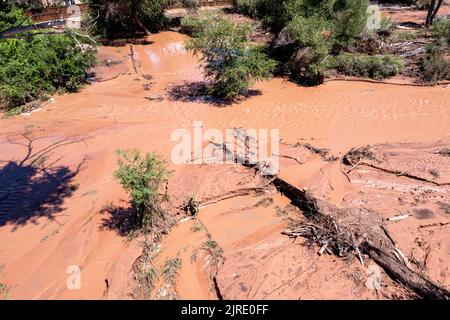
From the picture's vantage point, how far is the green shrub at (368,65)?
1098 centimetres

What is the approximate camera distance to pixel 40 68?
10.2 m

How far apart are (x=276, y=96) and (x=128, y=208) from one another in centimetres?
647

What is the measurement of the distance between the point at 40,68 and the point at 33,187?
5.75m

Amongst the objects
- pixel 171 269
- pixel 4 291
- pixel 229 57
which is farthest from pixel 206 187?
pixel 229 57

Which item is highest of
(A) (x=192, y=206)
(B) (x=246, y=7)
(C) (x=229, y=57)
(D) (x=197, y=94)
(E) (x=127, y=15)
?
(B) (x=246, y=7)

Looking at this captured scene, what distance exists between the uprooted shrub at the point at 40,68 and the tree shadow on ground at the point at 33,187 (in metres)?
3.42

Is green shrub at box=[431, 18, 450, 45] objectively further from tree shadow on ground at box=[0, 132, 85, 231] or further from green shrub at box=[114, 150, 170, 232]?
tree shadow on ground at box=[0, 132, 85, 231]

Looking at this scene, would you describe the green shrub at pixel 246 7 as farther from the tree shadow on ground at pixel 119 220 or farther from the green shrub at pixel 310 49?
the tree shadow on ground at pixel 119 220

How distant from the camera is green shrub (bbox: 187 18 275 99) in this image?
938 cm

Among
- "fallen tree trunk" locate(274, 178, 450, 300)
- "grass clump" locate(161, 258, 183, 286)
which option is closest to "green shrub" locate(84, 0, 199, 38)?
"grass clump" locate(161, 258, 183, 286)

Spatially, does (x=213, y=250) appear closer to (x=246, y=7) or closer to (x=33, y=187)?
(x=33, y=187)

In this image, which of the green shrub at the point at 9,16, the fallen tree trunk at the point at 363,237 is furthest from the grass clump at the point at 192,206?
the green shrub at the point at 9,16
